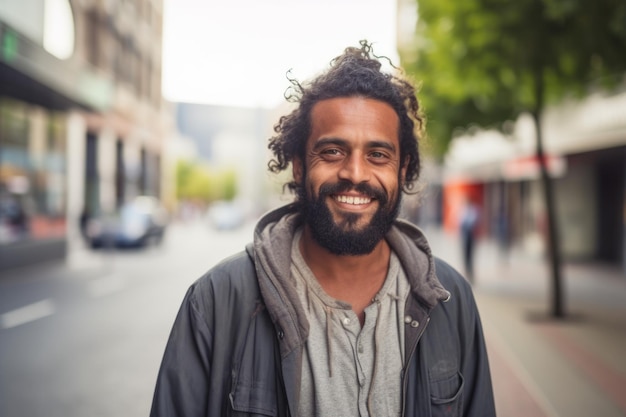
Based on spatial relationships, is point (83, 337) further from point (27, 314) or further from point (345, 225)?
point (345, 225)

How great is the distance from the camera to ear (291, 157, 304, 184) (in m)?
2.16

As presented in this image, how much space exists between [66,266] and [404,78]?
14.8 meters

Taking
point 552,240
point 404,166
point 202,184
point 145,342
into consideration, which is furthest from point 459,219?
point 202,184

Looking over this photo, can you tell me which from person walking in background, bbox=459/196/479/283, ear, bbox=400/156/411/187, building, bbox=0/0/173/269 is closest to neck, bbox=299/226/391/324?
ear, bbox=400/156/411/187

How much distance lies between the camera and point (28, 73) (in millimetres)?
11742

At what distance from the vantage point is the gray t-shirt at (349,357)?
1.80 m

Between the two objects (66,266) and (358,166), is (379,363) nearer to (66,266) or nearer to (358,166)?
(358,166)

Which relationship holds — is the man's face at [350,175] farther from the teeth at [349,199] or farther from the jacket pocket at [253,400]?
the jacket pocket at [253,400]

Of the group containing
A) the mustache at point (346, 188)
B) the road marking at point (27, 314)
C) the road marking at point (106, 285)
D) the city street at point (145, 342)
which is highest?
the mustache at point (346, 188)

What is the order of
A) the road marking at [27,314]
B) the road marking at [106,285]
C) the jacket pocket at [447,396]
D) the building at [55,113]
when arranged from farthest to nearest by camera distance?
the building at [55,113]
the road marking at [106,285]
the road marking at [27,314]
the jacket pocket at [447,396]

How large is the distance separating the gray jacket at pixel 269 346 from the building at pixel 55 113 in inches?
A: 382

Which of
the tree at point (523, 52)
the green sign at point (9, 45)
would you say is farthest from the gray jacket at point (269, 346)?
the green sign at point (9, 45)

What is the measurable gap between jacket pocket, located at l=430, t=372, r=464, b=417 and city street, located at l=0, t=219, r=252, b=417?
135 inches

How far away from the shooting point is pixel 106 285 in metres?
12.0
